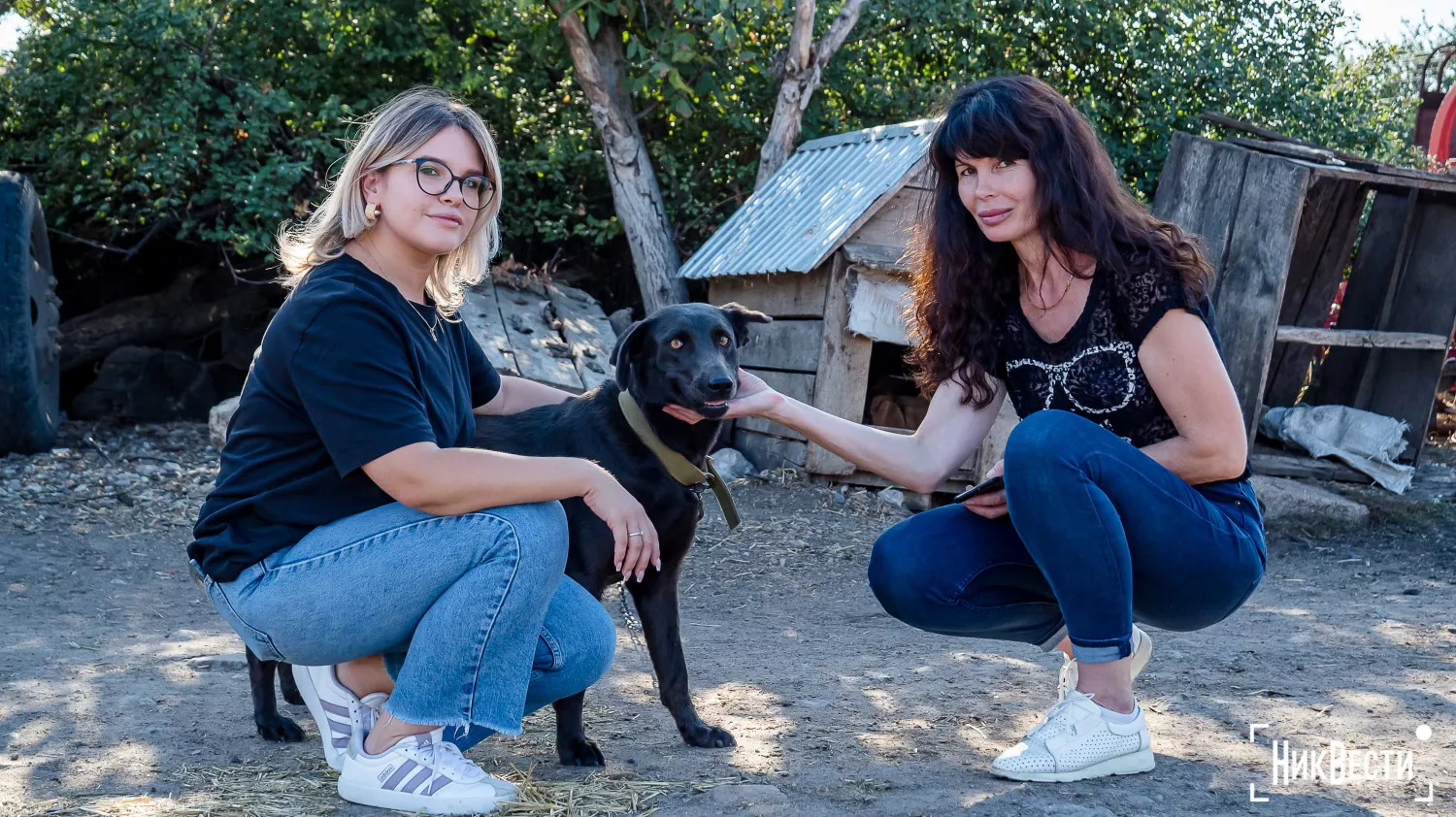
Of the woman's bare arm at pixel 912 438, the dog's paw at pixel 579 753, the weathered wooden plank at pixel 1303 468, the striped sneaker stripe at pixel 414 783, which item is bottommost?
the dog's paw at pixel 579 753

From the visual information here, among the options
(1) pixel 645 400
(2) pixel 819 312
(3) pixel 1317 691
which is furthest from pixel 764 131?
→ (3) pixel 1317 691

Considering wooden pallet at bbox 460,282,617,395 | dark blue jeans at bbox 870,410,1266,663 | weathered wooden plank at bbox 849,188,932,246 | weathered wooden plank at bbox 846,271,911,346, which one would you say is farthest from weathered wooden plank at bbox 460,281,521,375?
dark blue jeans at bbox 870,410,1266,663

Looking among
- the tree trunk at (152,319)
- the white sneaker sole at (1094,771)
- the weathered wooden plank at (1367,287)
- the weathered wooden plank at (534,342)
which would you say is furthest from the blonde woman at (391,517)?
the tree trunk at (152,319)

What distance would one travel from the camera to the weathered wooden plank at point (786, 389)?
6.97m

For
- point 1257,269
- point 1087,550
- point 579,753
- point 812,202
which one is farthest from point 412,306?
point 1257,269

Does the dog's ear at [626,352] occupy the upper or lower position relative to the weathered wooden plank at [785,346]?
upper

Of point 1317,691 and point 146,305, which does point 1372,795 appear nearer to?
point 1317,691

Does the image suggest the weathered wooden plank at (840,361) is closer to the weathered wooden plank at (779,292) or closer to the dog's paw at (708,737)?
the weathered wooden plank at (779,292)

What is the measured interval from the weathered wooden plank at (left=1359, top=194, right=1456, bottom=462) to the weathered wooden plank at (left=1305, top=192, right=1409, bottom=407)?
4.1 inches

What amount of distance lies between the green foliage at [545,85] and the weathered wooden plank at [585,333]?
0.57 m

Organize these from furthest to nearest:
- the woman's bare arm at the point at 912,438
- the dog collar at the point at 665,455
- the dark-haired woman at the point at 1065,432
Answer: the dog collar at the point at 665,455 → the woman's bare arm at the point at 912,438 → the dark-haired woman at the point at 1065,432

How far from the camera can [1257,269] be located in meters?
6.41

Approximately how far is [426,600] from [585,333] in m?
5.47

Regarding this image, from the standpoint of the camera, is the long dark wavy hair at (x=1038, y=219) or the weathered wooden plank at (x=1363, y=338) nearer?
the long dark wavy hair at (x=1038, y=219)
